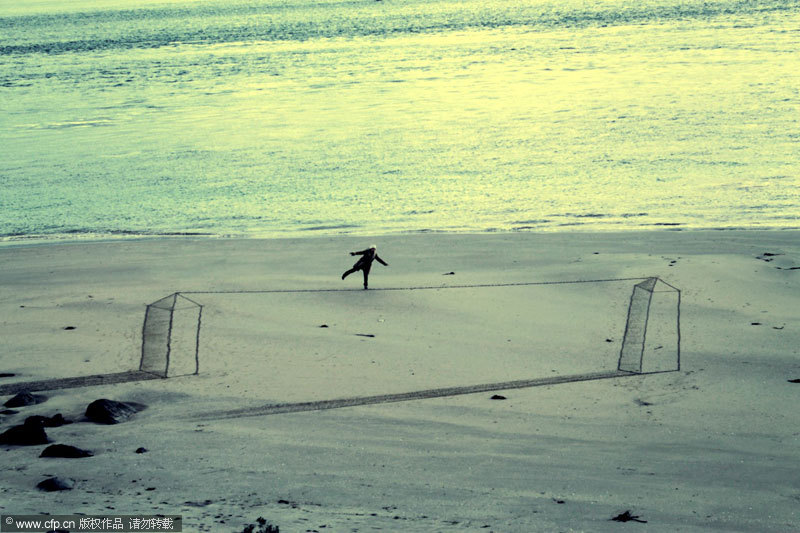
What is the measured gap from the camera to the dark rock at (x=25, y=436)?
6699 mm

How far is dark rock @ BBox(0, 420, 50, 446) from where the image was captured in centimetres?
670

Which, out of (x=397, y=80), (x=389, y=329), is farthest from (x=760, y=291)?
(x=397, y=80)

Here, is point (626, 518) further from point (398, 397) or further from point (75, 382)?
point (75, 382)

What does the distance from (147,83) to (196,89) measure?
4558mm

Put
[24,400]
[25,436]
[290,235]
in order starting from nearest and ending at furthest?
[25,436], [24,400], [290,235]

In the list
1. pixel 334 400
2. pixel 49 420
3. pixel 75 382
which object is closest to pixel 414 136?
pixel 75 382

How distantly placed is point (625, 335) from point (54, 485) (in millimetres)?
5889

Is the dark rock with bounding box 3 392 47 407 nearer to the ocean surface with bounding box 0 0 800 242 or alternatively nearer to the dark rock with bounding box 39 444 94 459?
the dark rock with bounding box 39 444 94 459

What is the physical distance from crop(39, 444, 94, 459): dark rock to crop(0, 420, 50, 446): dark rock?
0.26m

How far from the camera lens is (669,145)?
78.9 feet

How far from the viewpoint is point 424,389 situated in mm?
8242

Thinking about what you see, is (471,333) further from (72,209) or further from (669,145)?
(669,145)

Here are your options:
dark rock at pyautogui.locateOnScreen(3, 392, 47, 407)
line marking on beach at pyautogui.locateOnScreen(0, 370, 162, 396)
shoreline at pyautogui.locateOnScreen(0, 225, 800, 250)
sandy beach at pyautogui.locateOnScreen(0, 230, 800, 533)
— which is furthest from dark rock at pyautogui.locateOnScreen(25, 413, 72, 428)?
shoreline at pyautogui.locateOnScreen(0, 225, 800, 250)

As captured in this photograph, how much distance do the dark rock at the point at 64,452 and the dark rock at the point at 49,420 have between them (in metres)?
0.66
